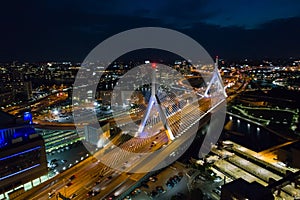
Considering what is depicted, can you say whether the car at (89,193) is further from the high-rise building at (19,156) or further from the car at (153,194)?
the high-rise building at (19,156)

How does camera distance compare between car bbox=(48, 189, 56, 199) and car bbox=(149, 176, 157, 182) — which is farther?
car bbox=(149, 176, 157, 182)

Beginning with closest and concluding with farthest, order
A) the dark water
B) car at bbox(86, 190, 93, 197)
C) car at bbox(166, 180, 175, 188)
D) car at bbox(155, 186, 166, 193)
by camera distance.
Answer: car at bbox(86, 190, 93, 197) → car at bbox(155, 186, 166, 193) → car at bbox(166, 180, 175, 188) → the dark water

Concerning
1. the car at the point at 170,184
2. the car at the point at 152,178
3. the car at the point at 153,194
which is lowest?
the car at the point at 153,194

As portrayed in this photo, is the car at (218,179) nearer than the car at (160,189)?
No

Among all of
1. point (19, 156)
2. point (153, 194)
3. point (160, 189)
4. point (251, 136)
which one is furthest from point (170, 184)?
point (251, 136)

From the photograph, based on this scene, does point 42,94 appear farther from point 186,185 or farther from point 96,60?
point 96,60

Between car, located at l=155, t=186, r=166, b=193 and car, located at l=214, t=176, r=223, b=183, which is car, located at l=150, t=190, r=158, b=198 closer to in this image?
car, located at l=155, t=186, r=166, b=193

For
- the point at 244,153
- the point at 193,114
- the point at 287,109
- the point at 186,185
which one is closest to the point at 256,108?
the point at 287,109

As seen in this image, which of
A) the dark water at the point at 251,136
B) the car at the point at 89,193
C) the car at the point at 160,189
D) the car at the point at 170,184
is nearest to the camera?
the car at the point at 89,193

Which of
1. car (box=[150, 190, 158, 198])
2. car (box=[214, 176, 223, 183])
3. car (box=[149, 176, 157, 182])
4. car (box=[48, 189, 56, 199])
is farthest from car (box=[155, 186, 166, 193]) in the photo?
car (box=[48, 189, 56, 199])

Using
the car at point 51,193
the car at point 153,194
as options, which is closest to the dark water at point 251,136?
the car at point 153,194

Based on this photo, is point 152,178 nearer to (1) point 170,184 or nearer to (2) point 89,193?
(1) point 170,184
